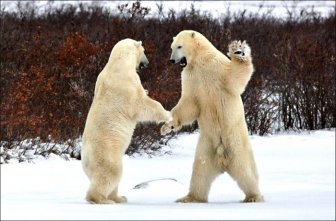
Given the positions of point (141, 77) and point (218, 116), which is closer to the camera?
point (218, 116)

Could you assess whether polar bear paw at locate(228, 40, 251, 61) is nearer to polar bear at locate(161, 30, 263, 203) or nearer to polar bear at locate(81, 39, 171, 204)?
polar bear at locate(161, 30, 263, 203)

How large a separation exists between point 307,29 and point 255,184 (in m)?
10.7

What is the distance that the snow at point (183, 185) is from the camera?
3215 millimetres

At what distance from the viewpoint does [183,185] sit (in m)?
4.94

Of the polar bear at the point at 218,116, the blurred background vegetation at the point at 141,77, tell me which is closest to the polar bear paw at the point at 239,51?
the polar bear at the point at 218,116

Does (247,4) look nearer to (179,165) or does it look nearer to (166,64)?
(166,64)

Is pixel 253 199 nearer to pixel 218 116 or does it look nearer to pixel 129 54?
pixel 218 116

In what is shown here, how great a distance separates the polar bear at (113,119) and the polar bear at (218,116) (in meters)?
0.24

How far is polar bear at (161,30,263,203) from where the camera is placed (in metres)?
4.12

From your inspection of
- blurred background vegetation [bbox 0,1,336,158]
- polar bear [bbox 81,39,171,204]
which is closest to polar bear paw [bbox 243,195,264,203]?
polar bear [bbox 81,39,171,204]

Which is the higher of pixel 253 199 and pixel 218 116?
pixel 218 116

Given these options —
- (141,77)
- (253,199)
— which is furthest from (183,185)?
(141,77)

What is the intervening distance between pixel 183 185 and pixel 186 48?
3.75 ft

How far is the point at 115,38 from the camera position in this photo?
9.05m
